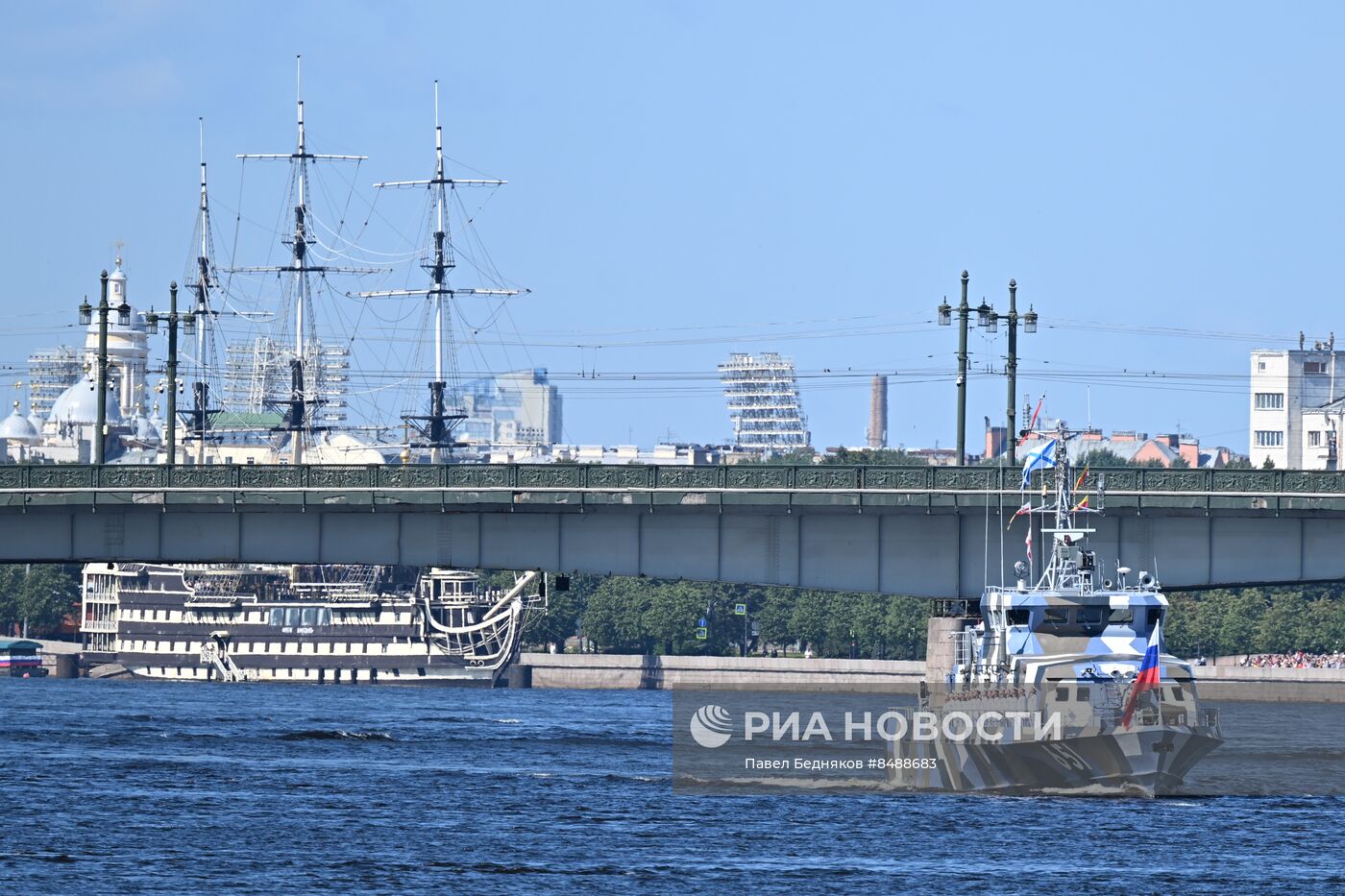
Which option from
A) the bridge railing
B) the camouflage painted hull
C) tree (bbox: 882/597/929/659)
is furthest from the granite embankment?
the camouflage painted hull

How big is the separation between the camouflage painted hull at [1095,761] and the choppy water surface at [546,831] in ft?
2.09

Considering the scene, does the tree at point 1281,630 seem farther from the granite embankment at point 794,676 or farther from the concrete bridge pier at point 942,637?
the concrete bridge pier at point 942,637

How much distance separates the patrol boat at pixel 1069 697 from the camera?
54562 mm

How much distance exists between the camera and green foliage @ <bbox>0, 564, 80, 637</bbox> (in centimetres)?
19200

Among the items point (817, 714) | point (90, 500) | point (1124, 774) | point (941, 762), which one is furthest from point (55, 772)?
point (817, 714)

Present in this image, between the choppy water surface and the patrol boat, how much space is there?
3.31 ft

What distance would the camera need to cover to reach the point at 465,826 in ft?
180

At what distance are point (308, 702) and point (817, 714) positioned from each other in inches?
1152

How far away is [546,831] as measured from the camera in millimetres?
54219

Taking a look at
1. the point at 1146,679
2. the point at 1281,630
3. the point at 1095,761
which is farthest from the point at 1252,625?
the point at 1146,679

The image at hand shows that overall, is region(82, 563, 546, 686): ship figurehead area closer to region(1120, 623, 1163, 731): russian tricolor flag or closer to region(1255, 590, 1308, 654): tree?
region(1255, 590, 1308, 654): tree

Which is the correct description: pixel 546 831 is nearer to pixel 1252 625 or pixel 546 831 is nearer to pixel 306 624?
pixel 1252 625

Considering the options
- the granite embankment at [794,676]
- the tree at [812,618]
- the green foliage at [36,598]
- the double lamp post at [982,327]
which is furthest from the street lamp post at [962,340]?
the green foliage at [36,598]

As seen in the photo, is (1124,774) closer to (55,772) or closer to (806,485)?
(806,485)
